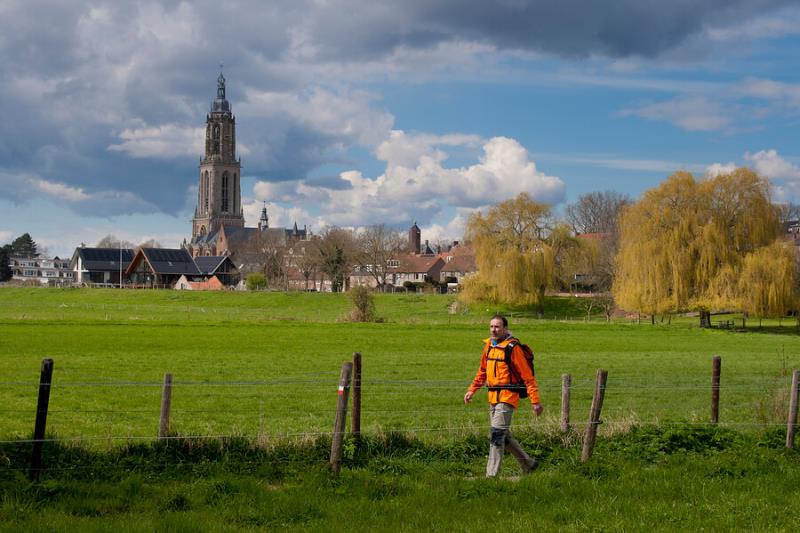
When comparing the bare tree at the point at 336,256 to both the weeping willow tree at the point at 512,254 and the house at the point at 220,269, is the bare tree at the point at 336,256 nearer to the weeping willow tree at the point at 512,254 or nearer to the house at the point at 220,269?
the house at the point at 220,269

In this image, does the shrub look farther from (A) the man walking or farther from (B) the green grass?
(A) the man walking

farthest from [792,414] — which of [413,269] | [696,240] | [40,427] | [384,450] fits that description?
[413,269]

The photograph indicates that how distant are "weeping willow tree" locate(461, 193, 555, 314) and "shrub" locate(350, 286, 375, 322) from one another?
20761mm

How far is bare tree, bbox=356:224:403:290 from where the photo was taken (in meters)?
132

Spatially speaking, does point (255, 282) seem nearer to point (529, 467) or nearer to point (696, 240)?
point (696, 240)

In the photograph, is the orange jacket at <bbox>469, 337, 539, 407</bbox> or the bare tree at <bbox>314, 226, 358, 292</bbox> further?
the bare tree at <bbox>314, 226, 358, 292</bbox>

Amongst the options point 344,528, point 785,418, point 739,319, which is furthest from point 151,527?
point 739,319

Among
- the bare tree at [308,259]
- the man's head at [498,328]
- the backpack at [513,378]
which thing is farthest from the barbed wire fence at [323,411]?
the bare tree at [308,259]

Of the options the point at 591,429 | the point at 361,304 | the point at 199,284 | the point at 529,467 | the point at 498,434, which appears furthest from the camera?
the point at 199,284

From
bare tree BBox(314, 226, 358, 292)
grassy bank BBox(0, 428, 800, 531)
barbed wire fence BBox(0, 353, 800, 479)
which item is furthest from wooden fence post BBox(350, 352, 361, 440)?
bare tree BBox(314, 226, 358, 292)

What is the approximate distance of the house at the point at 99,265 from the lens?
149988 mm

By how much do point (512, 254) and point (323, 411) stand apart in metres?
59.0

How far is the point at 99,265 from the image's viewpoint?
151625 mm

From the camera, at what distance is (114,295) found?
102 metres
